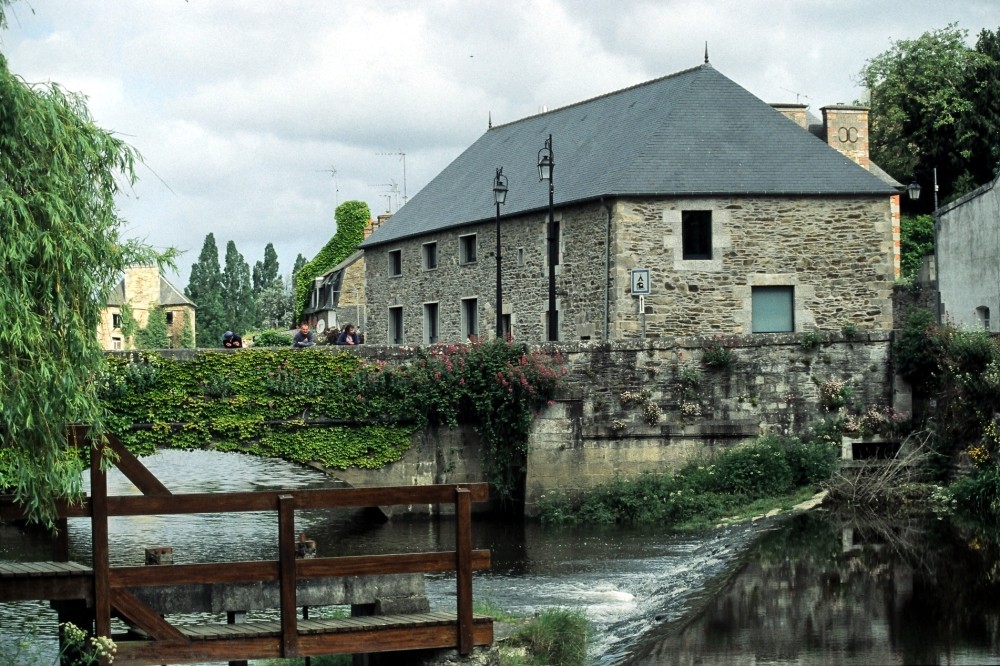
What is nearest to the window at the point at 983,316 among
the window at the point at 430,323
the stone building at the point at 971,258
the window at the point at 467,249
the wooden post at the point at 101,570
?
the stone building at the point at 971,258

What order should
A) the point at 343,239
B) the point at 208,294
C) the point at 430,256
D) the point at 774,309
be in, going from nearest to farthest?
the point at 774,309, the point at 430,256, the point at 343,239, the point at 208,294

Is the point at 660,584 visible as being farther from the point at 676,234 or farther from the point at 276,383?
the point at 676,234

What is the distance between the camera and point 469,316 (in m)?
34.9

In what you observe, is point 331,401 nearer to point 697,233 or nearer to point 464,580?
point 697,233

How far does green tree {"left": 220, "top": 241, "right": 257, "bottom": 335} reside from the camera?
99312 millimetres

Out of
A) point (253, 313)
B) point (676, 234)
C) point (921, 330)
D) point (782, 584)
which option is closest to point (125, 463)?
point (782, 584)

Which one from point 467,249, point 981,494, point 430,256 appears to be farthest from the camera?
point 430,256

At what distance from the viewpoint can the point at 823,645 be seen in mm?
11211

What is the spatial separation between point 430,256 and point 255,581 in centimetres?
2645

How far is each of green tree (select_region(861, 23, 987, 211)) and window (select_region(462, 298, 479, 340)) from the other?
2068cm

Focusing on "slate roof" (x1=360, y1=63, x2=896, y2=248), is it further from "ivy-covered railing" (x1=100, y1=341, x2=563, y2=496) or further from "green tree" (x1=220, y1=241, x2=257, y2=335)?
"green tree" (x1=220, y1=241, x2=257, y2=335)

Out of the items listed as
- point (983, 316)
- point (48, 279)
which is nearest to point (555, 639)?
point (48, 279)

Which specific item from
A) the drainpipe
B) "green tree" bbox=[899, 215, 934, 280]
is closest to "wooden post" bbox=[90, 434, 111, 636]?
the drainpipe

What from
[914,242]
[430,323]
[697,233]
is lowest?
[430,323]
